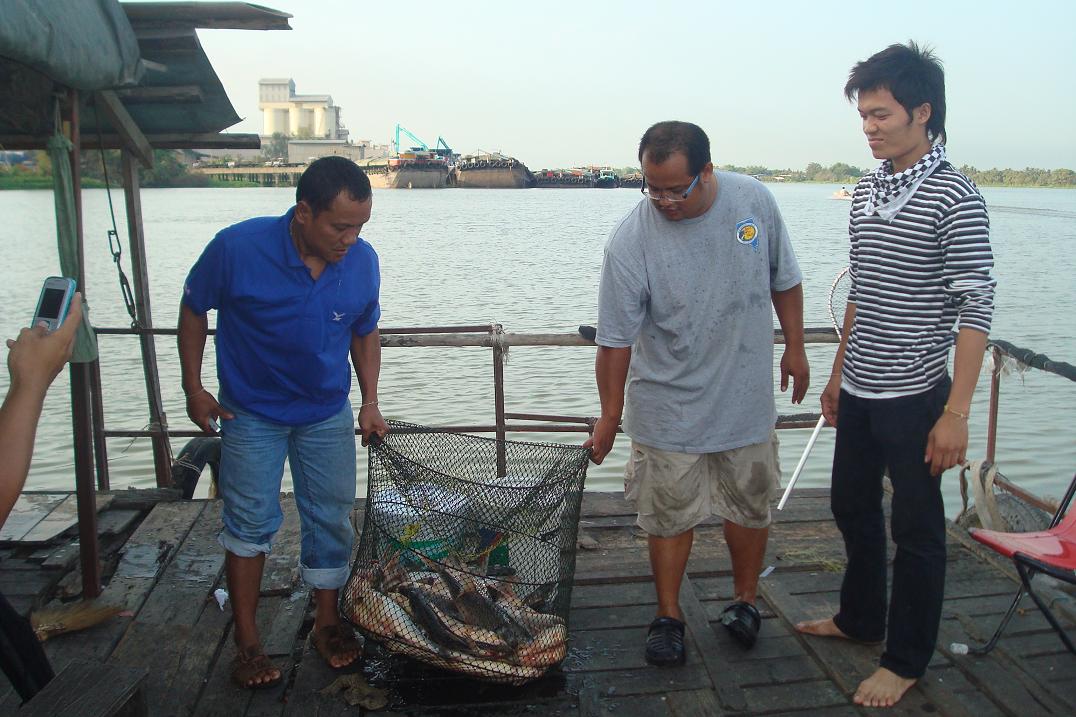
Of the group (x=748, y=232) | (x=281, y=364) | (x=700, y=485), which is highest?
(x=748, y=232)

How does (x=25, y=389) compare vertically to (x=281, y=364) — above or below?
above

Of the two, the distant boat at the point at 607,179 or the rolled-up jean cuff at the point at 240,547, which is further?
the distant boat at the point at 607,179

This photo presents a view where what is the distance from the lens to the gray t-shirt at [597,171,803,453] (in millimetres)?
3164

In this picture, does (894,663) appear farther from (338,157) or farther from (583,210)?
(583,210)

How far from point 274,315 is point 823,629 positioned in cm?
230

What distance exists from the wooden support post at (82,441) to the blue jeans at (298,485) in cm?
82

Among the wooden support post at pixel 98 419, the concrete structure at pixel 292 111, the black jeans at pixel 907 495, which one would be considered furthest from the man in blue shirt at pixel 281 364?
the concrete structure at pixel 292 111

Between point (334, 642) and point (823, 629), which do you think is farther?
point (823, 629)

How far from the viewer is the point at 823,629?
11.1ft

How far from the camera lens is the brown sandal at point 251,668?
121 inches

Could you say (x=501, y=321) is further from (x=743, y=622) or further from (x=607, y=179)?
(x=607, y=179)

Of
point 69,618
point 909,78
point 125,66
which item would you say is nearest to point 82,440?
point 69,618

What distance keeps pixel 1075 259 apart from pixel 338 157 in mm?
30412

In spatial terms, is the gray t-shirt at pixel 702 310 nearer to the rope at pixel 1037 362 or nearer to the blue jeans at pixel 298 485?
the blue jeans at pixel 298 485
